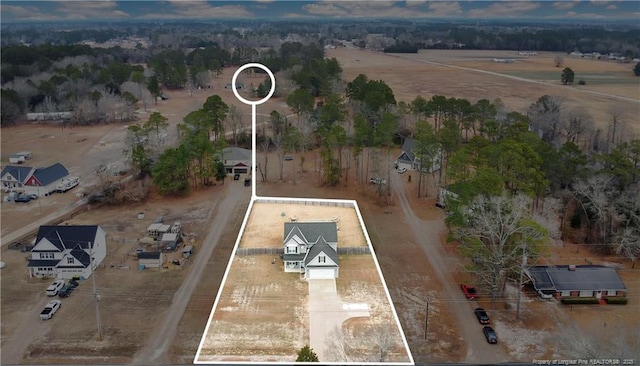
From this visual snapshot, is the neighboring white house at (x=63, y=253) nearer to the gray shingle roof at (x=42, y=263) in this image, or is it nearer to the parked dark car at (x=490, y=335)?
the gray shingle roof at (x=42, y=263)

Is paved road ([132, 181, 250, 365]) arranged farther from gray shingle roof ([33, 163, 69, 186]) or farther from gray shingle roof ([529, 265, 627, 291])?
gray shingle roof ([529, 265, 627, 291])

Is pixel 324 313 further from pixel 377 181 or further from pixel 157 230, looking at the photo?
pixel 377 181

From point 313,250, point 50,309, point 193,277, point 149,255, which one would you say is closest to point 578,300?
point 193,277

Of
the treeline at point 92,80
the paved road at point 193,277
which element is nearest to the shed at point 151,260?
the paved road at point 193,277

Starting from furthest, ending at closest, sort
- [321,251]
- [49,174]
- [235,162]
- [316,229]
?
[235,162], [49,174], [316,229], [321,251]

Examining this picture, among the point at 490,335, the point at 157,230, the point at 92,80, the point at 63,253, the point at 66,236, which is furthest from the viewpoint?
the point at 92,80
